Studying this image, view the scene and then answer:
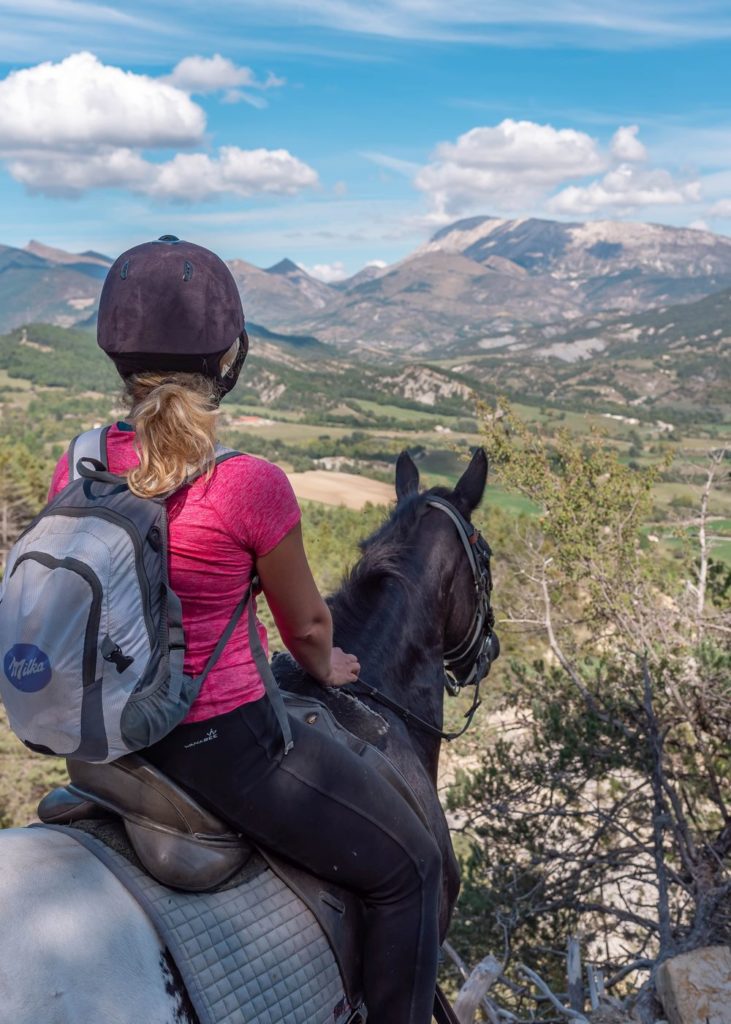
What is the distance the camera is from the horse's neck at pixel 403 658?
3562 mm

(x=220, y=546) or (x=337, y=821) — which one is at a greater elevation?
(x=220, y=546)

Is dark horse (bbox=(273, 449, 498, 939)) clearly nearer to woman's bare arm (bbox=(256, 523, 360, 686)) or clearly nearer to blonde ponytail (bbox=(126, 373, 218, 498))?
woman's bare arm (bbox=(256, 523, 360, 686))

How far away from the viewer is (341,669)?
115 inches

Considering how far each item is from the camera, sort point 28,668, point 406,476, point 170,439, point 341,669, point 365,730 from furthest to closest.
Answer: point 406,476, point 365,730, point 341,669, point 170,439, point 28,668

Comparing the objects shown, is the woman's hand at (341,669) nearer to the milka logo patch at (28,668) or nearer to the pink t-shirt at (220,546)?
the pink t-shirt at (220,546)

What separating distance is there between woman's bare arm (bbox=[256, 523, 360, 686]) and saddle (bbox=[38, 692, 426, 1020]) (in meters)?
0.24

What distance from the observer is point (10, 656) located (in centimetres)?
189

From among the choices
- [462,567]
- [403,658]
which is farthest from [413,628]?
[462,567]

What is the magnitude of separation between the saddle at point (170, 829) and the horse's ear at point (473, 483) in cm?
193

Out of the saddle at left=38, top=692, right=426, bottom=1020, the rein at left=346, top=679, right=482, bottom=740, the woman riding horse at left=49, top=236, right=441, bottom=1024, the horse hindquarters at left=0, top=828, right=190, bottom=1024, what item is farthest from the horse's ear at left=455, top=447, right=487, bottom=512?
the horse hindquarters at left=0, top=828, right=190, bottom=1024

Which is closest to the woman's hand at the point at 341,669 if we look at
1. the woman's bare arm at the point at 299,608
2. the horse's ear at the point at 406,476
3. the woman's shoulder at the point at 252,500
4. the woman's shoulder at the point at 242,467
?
the woman's bare arm at the point at 299,608

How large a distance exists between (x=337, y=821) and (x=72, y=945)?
31.3 inches

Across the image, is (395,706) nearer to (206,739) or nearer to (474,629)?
(474,629)

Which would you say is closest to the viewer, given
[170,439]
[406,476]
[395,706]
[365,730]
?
[170,439]
